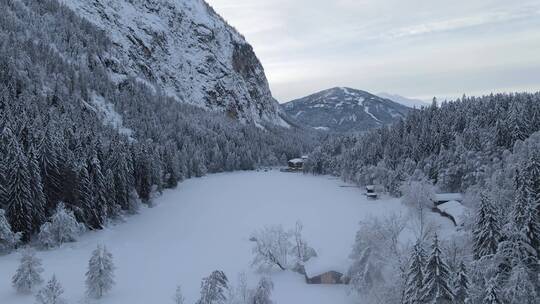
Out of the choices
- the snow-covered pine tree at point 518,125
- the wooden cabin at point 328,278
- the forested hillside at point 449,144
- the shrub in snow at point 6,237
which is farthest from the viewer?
the forested hillside at point 449,144

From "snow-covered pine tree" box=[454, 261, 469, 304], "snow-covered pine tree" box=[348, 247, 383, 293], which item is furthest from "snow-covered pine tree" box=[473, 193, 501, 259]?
"snow-covered pine tree" box=[348, 247, 383, 293]

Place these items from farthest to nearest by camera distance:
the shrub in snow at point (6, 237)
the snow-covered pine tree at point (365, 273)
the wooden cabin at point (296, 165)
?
1. the wooden cabin at point (296, 165)
2. the shrub in snow at point (6, 237)
3. the snow-covered pine tree at point (365, 273)

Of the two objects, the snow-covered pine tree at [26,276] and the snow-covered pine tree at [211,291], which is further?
the snow-covered pine tree at [26,276]

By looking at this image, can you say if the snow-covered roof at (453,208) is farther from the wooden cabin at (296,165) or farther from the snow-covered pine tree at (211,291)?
the wooden cabin at (296,165)

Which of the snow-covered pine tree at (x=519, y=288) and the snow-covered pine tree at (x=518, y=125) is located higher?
the snow-covered pine tree at (x=518, y=125)

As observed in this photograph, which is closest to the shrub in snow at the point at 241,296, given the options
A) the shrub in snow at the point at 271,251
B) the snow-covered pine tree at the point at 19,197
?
the shrub in snow at the point at 271,251
